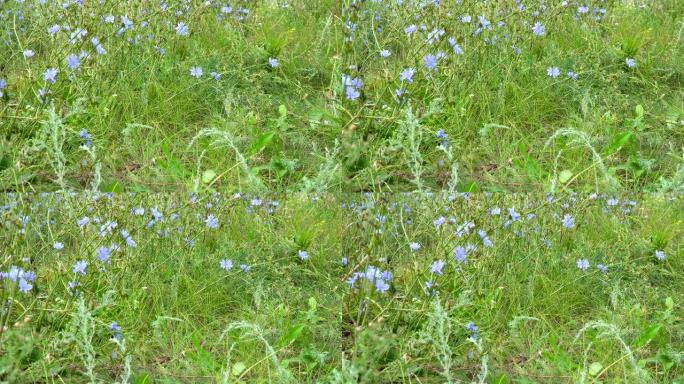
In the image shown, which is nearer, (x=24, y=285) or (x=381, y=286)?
(x=24, y=285)

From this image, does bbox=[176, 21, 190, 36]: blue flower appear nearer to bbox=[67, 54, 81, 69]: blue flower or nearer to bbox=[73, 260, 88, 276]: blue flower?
A: bbox=[67, 54, 81, 69]: blue flower

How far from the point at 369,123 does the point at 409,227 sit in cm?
72

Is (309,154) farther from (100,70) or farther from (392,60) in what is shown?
(100,70)

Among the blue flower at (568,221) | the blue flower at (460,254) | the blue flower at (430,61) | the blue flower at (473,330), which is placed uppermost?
the blue flower at (430,61)

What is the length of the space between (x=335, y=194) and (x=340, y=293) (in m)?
0.53

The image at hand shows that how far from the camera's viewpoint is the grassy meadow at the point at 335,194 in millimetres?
3555

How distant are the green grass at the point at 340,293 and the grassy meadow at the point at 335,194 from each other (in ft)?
0.06

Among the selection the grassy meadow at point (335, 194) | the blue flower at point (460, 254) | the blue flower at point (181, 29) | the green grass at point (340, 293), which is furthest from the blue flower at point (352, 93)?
→ the blue flower at point (181, 29)

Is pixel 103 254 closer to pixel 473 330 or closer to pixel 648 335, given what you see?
pixel 473 330

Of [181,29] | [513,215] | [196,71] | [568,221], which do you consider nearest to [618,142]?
[568,221]

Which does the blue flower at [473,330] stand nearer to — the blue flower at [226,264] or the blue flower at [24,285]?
the blue flower at [226,264]

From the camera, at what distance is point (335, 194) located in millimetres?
4242

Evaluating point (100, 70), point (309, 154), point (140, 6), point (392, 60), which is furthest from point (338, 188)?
point (140, 6)

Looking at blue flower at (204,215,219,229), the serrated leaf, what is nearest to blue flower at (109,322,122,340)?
the serrated leaf
